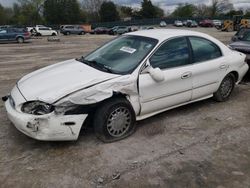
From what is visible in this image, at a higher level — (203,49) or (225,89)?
(203,49)

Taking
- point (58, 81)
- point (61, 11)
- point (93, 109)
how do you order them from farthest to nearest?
point (61, 11) < point (58, 81) < point (93, 109)

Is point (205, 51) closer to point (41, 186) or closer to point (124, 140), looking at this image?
point (124, 140)

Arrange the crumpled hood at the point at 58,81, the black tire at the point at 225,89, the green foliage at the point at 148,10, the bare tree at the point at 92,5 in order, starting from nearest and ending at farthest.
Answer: the crumpled hood at the point at 58,81
the black tire at the point at 225,89
the bare tree at the point at 92,5
the green foliage at the point at 148,10

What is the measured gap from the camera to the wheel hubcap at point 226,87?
5.44 m

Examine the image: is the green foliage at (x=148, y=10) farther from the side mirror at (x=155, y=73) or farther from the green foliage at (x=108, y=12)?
the side mirror at (x=155, y=73)

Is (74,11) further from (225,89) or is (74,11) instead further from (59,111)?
(59,111)

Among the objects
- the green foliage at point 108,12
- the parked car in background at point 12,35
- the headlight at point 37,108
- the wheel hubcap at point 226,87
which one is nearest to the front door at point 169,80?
the wheel hubcap at point 226,87

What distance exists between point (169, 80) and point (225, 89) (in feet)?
6.01

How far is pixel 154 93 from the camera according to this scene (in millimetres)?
4160

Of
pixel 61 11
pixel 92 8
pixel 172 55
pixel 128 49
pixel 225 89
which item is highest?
pixel 92 8

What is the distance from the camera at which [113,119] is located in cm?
383

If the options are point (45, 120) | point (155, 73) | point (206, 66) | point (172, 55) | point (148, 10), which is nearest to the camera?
point (45, 120)

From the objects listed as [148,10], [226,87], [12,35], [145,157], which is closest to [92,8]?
[148,10]

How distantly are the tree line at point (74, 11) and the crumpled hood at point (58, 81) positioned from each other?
6331 cm
